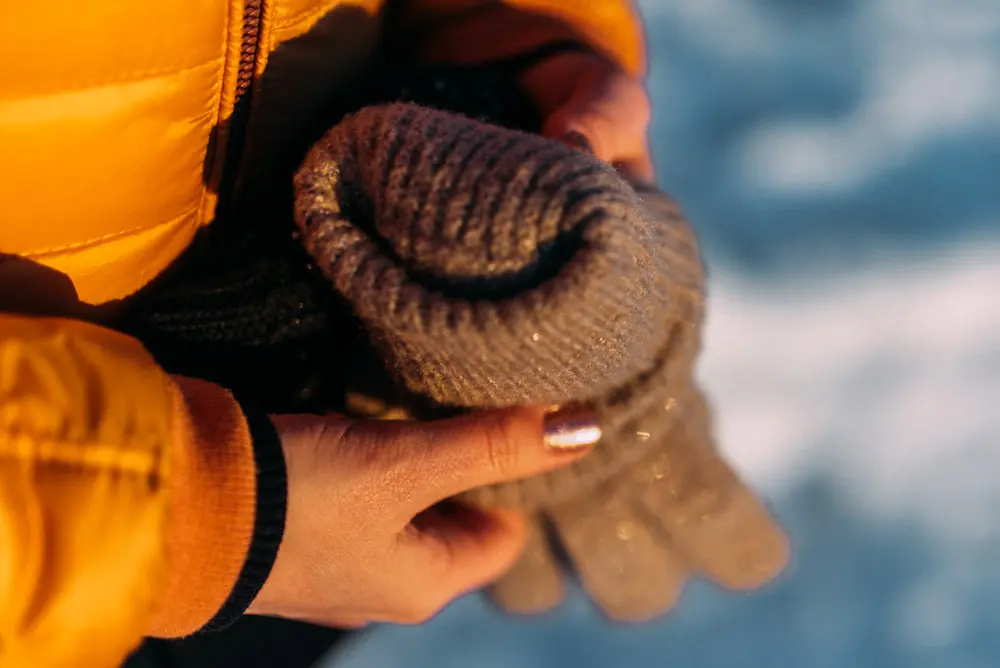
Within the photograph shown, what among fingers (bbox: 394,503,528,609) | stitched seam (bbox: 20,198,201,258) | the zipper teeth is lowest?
fingers (bbox: 394,503,528,609)

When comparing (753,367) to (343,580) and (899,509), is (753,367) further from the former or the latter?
(343,580)

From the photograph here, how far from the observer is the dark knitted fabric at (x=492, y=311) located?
38cm

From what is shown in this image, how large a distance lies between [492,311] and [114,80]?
7.9 inches

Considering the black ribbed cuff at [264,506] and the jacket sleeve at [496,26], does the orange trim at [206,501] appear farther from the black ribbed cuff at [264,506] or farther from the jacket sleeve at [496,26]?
the jacket sleeve at [496,26]

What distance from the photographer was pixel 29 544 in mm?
354

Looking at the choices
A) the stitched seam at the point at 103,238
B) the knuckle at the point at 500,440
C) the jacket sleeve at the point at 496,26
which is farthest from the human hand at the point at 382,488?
the jacket sleeve at the point at 496,26

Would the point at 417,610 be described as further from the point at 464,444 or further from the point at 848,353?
the point at 848,353

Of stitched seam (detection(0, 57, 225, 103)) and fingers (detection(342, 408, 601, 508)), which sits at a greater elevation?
stitched seam (detection(0, 57, 225, 103))

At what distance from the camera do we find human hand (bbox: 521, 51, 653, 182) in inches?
22.5

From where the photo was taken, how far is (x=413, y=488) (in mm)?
508

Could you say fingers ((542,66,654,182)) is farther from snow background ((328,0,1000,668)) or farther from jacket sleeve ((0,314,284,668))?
snow background ((328,0,1000,668))

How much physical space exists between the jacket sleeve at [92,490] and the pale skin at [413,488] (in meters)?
0.07

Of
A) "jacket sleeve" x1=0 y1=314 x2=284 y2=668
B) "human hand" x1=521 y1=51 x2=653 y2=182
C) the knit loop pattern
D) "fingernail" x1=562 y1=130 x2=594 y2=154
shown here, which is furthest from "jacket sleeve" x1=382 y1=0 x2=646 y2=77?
"jacket sleeve" x1=0 y1=314 x2=284 y2=668

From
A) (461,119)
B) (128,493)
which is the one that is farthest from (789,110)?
(128,493)
